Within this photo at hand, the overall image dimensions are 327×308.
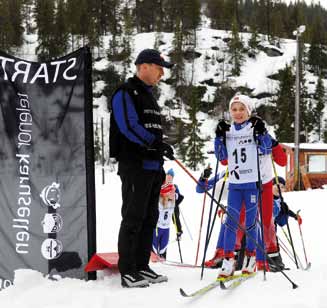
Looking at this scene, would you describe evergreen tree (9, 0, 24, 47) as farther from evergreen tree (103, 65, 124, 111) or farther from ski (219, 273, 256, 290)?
ski (219, 273, 256, 290)

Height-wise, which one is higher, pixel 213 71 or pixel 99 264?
pixel 213 71

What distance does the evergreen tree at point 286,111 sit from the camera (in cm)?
5316

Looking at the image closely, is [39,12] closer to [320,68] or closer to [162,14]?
[162,14]

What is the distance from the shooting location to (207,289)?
3752mm

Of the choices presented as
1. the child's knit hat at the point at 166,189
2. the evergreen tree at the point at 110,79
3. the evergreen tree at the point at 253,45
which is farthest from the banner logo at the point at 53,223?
the evergreen tree at the point at 253,45

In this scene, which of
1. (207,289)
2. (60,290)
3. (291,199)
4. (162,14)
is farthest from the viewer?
(162,14)

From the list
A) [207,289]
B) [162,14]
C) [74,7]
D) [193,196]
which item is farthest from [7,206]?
[162,14]

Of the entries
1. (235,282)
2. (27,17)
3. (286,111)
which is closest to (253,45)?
(286,111)

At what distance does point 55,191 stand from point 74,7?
271 ft

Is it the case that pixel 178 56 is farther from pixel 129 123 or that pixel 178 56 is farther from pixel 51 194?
pixel 129 123

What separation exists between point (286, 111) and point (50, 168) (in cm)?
5420

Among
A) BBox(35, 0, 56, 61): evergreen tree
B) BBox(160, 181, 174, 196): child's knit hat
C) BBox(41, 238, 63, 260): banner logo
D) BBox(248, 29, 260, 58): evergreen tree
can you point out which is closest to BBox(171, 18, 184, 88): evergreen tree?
BBox(248, 29, 260, 58): evergreen tree

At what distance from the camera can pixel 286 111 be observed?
185 ft

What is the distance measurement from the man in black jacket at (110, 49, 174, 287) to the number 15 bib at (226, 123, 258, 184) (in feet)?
2.89
